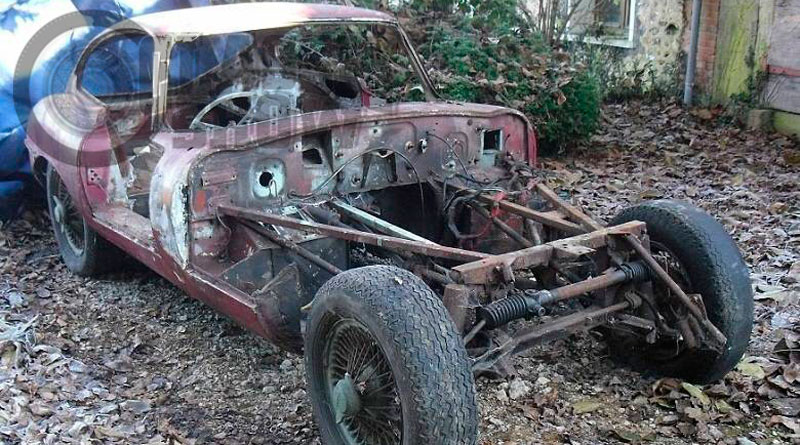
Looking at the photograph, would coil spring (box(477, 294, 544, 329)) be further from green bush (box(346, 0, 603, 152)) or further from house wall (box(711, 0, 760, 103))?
house wall (box(711, 0, 760, 103))

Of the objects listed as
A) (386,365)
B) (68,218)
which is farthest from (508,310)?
(68,218)

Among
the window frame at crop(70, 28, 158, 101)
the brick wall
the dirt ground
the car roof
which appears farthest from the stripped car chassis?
the brick wall

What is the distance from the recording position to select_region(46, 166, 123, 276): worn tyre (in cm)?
573

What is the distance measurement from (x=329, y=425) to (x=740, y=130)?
7.22 meters

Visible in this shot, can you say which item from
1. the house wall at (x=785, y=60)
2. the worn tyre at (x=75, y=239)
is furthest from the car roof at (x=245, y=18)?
the house wall at (x=785, y=60)

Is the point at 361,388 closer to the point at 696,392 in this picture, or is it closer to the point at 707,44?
the point at 696,392

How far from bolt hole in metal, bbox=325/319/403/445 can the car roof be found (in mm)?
2105

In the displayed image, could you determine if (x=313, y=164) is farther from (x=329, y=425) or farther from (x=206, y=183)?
(x=329, y=425)

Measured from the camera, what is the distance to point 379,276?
10.4 ft

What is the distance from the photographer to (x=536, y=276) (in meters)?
3.90

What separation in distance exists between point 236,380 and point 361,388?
4.30 feet

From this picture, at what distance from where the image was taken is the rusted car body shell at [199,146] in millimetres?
4020

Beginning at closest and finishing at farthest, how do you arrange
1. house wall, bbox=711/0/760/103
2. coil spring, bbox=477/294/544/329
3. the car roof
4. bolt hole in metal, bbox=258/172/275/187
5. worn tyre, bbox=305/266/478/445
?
worn tyre, bbox=305/266/478/445 < coil spring, bbox=477/294/544/329 < bolt hole in metal, bbox=258/172/275/187 < the car roof < house wall, bbox=711/0/760/103


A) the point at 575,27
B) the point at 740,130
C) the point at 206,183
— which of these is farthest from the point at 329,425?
the point at 575,27
